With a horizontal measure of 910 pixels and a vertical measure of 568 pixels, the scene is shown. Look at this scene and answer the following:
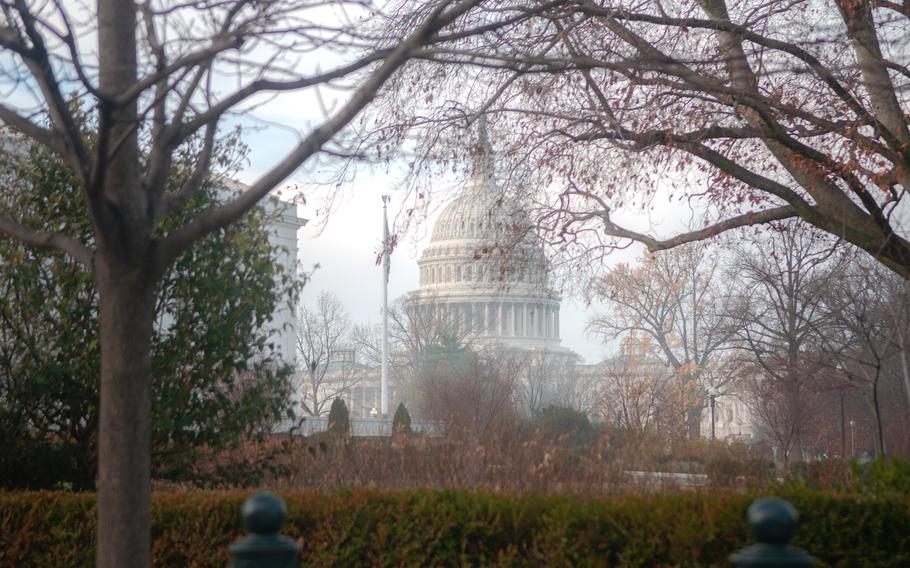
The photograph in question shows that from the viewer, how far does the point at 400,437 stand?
11719 mm

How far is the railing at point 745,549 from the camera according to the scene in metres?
2.47

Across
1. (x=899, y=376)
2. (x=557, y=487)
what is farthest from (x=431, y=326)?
(x=557, y=487)

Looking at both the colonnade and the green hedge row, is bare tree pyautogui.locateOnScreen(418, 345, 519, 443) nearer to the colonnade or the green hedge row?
the green hedge row

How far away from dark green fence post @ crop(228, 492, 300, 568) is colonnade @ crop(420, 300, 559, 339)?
79.7 metres

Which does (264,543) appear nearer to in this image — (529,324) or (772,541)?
(772,541)

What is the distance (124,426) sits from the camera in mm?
5184

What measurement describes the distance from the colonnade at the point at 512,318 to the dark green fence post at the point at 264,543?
3140 inches

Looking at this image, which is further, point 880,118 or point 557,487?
point 880,118

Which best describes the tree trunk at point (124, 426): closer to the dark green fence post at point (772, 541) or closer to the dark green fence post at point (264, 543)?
the dark green fence post at point (264, 543)

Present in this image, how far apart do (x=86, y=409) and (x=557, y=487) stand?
4681mm

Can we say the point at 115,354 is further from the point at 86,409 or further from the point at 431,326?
the point at 431,326

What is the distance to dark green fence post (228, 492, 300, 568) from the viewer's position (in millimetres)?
2703

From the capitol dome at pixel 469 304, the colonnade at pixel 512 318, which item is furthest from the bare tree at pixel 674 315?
the colonnade at pixel 512 318

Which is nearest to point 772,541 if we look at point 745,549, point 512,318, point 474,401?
point 745,549
